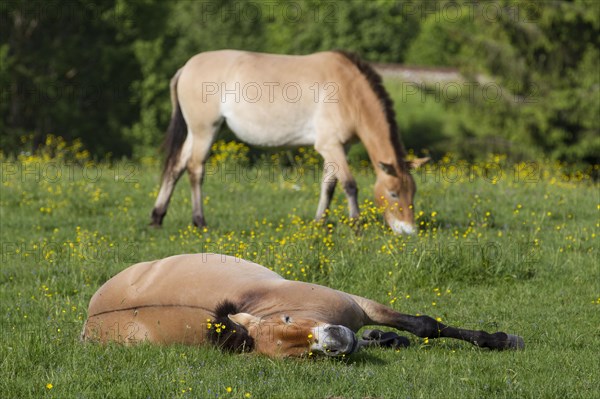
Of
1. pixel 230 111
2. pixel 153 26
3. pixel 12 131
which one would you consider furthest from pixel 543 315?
pixel 153 26

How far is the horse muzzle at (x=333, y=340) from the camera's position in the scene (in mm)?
5711

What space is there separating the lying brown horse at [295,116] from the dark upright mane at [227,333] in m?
5.53

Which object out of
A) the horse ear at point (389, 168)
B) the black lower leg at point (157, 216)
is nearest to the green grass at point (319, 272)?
the black lower leg at point (157, 216)

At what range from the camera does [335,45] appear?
6366cm

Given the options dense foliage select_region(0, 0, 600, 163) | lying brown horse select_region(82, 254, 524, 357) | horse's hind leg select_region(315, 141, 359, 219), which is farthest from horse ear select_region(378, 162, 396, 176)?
dense foliage select_region(0, 0, 600, 163)

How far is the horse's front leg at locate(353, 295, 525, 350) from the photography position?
6.53 m

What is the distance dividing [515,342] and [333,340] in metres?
1.57

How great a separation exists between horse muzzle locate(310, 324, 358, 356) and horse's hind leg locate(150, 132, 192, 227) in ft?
24.2

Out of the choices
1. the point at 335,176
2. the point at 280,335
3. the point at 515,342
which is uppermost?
the point at 280,335

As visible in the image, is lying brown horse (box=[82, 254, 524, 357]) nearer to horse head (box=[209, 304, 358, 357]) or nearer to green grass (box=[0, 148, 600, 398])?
horse head (box=[209, 304, 358, 357])

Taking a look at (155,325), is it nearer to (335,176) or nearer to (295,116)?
(335,176)

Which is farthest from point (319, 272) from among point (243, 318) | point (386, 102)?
point (386, 102)

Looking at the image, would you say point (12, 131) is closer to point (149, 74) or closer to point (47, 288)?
point (149, 74)

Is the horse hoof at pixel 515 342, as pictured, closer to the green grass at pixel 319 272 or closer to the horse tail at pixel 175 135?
the green grass at pixel 319 272
